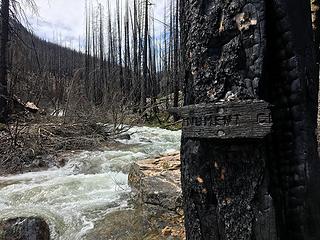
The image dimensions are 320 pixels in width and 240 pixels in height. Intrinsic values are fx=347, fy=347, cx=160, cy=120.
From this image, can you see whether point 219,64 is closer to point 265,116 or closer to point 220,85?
point 220,85

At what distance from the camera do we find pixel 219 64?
1.65 meters

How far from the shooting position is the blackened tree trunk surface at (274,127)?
5.08ft

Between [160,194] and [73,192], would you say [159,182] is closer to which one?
[160,194]

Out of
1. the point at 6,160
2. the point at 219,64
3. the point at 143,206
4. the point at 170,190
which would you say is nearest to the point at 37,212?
the point at 143,206

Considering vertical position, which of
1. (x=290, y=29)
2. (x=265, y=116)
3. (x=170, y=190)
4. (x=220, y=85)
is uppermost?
(x=290, y=29)

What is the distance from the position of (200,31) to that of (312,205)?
3.24 feet

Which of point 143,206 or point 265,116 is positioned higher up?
point 265,116

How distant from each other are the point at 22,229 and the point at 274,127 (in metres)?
3.01

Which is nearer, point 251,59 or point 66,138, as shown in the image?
point 251,59

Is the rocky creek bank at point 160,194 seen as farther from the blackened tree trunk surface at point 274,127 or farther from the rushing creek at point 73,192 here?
the blackened tree trunk surface at point 274,127

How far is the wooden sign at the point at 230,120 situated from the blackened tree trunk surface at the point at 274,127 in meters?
0.05

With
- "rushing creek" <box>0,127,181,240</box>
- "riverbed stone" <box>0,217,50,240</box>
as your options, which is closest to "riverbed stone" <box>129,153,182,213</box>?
"rushing creek" <box>0,127,181,240</box>

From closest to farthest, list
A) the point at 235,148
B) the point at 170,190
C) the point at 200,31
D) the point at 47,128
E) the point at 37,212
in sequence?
the point at 235,148 < the point at 200,31 < the point at 170,190 < the point at 37,212 < the point at 47,128

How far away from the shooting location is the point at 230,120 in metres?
1.57
